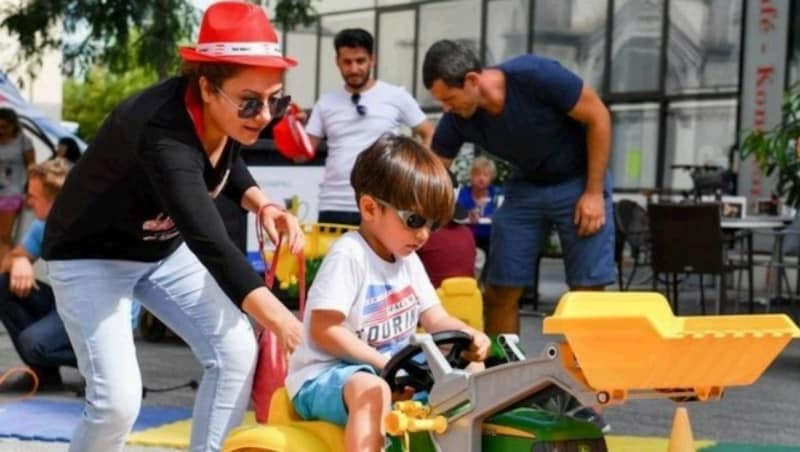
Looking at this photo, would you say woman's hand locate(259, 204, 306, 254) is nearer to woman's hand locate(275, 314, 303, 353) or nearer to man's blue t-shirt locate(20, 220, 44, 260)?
woman's hand locate(275, 314, 303, 353)

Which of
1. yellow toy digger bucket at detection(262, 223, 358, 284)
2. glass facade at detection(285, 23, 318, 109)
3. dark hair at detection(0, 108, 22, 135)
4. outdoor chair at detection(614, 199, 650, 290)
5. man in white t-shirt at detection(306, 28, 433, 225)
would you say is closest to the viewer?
yellow toy digger bucket at detection(262, 223, 358, 284)

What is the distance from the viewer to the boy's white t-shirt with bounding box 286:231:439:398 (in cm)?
373

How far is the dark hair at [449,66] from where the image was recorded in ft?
18.9

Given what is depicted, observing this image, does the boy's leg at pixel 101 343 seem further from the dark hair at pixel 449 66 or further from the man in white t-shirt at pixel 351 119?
the man in white t-shirt at pixel 351 119

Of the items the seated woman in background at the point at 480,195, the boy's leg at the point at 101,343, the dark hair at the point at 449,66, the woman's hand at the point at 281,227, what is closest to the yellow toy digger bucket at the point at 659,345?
the woman's hand at the point at 281,227

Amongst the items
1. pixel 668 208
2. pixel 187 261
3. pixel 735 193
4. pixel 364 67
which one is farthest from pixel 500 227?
pixel 735 193

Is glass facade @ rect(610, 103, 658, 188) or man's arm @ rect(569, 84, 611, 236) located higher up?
man's arm @ rect(569, 84, 611, 236)

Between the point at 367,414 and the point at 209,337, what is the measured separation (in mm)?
891

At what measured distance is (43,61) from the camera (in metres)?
16.4

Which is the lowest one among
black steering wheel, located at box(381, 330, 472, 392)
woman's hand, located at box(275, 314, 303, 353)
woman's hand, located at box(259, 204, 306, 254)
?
black steering wheel, located at box(381, 330, 472, 392)

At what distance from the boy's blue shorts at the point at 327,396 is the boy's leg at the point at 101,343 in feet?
1.86

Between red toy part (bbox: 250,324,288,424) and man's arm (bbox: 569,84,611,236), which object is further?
man's arm (bbox: 569,84,611,236)

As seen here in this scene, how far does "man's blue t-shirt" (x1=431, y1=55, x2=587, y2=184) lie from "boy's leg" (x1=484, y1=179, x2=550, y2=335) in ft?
0.39

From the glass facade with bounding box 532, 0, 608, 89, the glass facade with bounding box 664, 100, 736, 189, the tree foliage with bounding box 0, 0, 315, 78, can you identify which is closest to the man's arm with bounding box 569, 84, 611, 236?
the tree foliage with bounding box 0, 0, 315, 78
